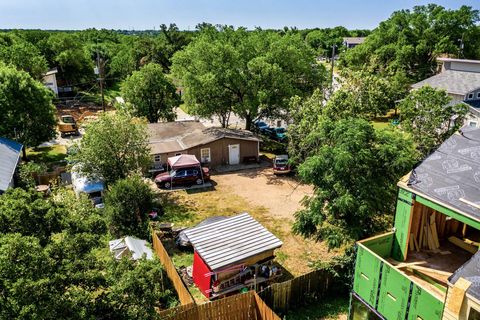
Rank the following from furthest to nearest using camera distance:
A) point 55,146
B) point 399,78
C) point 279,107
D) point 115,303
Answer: point 399,78, point 55,146, point 279,107, point 115,303

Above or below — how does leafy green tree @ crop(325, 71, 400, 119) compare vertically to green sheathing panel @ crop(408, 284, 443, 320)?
above

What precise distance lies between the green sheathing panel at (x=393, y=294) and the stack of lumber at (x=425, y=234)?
86.3 inches

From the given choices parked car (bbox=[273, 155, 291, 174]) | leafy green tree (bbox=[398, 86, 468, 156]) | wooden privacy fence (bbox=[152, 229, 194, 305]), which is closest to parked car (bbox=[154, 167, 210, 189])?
parked car (bbox=[273, 155, 291, 174])

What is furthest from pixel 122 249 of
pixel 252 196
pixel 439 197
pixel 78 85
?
pixel 78 85

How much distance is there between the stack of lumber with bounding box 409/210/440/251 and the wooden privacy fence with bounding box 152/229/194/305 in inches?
307

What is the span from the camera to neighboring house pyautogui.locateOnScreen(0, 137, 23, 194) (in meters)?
20.8

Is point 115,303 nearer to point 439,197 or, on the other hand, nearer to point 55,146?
point 439,197

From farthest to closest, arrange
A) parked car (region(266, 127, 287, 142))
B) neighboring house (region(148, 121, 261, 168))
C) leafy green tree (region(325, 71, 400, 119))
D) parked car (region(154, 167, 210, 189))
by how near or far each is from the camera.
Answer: parked car (region(266, 127, 287, 142)) < neighboring house (region(148, 121, 261, 168)) < parked car (region(154, 167, 210, 189)) < leafy green tree (region(325, 71, 400, 119))

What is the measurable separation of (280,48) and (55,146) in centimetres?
2261

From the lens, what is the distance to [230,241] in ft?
53.1

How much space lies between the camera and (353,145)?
14461mm

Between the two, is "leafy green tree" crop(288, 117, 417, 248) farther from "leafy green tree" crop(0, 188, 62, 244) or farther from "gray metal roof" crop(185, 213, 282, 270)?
"leafy green tree" crop(0, 188, 62, 244)

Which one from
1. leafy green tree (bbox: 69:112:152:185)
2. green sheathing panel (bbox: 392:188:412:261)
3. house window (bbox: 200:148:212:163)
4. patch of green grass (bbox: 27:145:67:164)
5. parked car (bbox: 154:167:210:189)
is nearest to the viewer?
green sheathing panel (bbox: 392:188:412:261)

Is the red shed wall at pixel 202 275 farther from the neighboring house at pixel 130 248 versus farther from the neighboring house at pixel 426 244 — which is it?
the neighboring house at pixel 426 244
